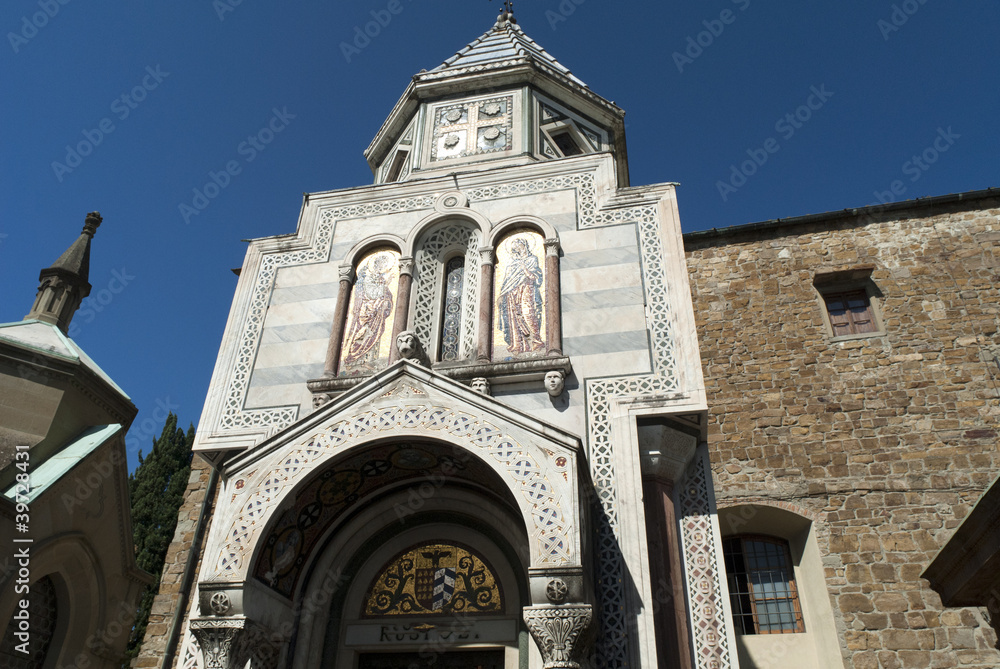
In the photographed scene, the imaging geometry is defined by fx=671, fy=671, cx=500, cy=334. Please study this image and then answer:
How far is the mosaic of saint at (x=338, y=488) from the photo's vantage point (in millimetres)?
7359

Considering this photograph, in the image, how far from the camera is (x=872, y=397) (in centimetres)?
1319

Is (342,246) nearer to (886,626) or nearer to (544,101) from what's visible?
(544,101)

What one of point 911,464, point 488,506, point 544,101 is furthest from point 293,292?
point 911,464

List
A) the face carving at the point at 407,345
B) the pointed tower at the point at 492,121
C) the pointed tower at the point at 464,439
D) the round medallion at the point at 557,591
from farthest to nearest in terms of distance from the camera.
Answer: the pointed tower at the point at 492,121 < the face carving at the point at 407,345 < the pointed tower at the point at 464,439 < the round medallion at the point at 557,591

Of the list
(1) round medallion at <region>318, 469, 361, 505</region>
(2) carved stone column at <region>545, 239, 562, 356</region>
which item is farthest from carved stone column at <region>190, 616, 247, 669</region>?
(2) carved stone column at <region>545, 239, 562, 356</region>

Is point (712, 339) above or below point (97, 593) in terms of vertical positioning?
above

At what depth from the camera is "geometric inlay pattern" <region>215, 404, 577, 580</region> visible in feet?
20.5

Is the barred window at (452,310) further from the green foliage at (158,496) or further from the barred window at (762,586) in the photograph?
the green foliage at (158,496)

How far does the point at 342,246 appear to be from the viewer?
10812mm

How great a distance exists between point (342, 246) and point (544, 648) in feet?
23.4

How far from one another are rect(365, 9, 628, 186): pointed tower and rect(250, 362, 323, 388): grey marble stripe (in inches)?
184

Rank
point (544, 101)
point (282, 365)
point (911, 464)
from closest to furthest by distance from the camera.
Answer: point (282, 365) → point (911, 464) → point (544, 101)

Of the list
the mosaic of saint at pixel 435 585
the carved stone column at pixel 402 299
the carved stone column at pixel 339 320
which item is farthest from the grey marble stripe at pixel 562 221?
the mosaic of saint at pixel 435 585

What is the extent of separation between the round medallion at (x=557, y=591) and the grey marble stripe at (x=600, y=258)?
482 cm
